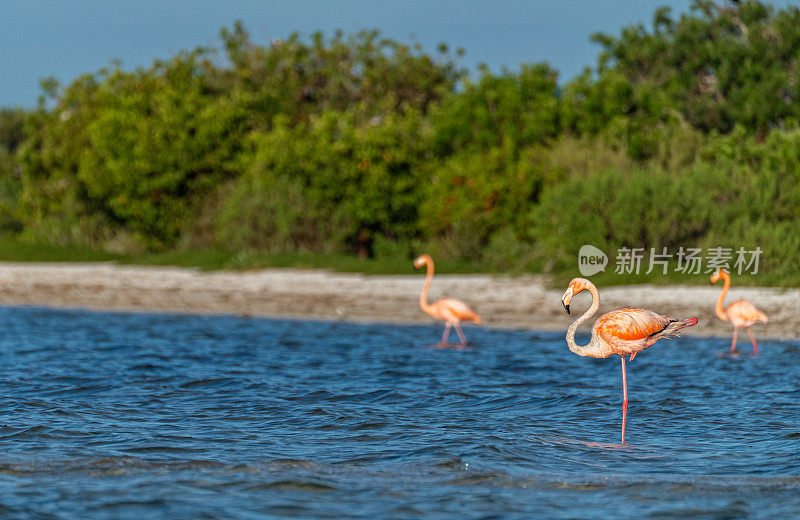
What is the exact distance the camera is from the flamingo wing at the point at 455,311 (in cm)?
1673

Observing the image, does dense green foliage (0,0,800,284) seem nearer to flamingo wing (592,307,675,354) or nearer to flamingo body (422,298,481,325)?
flamingo body (422,298,481,325)

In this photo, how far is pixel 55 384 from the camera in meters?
12.7

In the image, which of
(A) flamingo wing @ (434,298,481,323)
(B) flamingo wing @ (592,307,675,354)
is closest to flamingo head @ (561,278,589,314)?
(B) flamingo wing @ (592,307,675,354)

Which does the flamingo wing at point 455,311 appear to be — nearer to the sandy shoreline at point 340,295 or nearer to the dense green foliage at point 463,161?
the sandy shoreline at point 340,295

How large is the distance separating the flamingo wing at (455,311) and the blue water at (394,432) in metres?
0.57

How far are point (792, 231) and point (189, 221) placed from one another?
57.9 feet

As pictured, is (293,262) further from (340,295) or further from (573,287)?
(573,287)

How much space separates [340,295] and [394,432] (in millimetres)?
12419

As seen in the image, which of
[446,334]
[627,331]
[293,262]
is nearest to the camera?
[627,331]

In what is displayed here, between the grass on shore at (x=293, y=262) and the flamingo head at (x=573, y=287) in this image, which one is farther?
the grass on shore at (x=293, y=262)

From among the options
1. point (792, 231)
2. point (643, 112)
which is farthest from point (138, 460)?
point (643, 112)

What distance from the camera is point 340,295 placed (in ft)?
72.1
